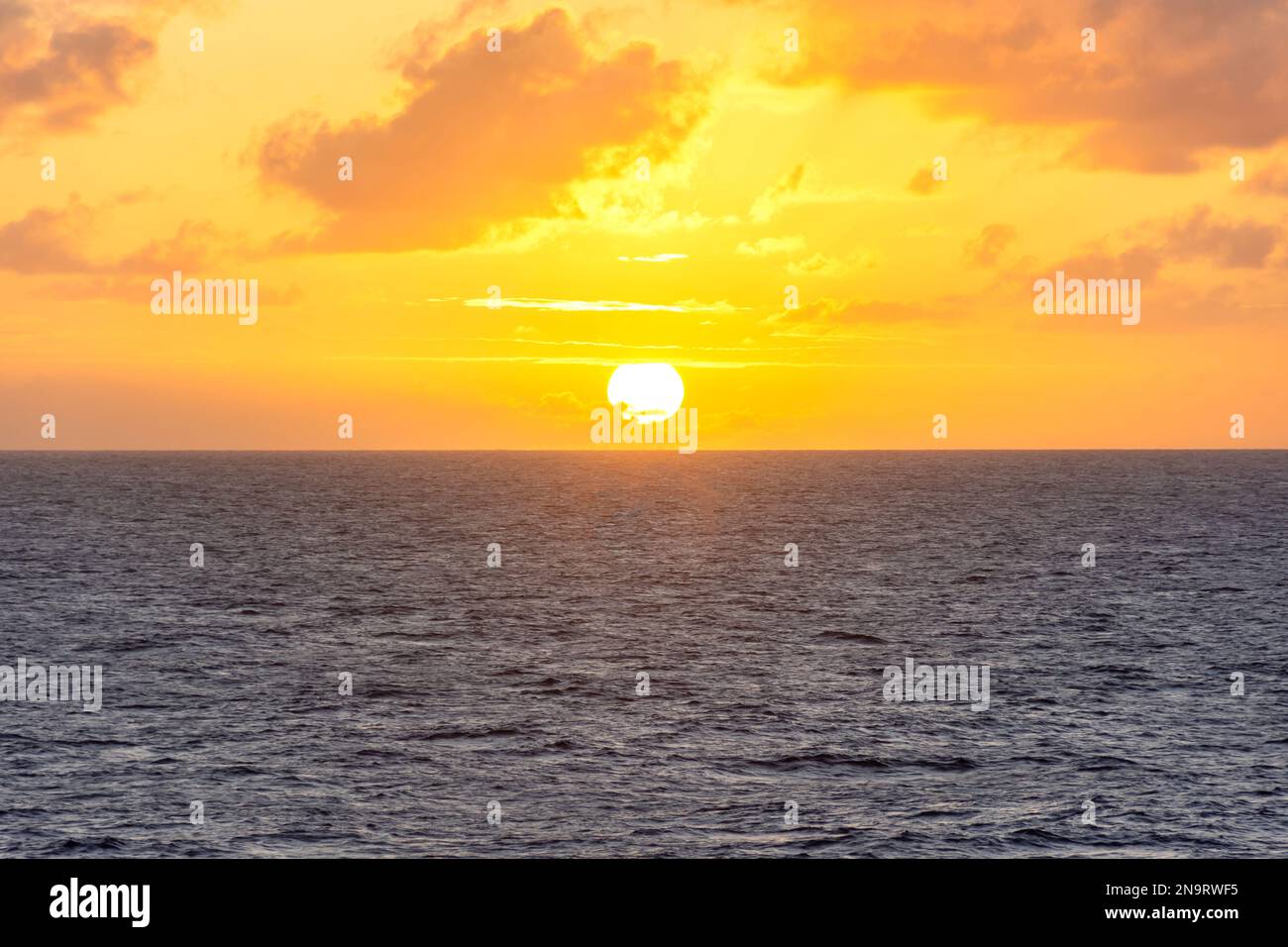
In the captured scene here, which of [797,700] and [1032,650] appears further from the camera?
[1032,650]

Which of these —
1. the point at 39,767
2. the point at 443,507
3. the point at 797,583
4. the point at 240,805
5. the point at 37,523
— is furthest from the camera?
the point at 443,507

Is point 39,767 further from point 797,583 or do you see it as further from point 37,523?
point 37,523

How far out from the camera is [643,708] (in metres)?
53.8

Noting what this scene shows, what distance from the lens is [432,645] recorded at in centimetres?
7038

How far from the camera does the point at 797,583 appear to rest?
97.3 m

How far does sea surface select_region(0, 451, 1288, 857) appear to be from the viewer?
38.0 meters

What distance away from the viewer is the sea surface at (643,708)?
38.0m
